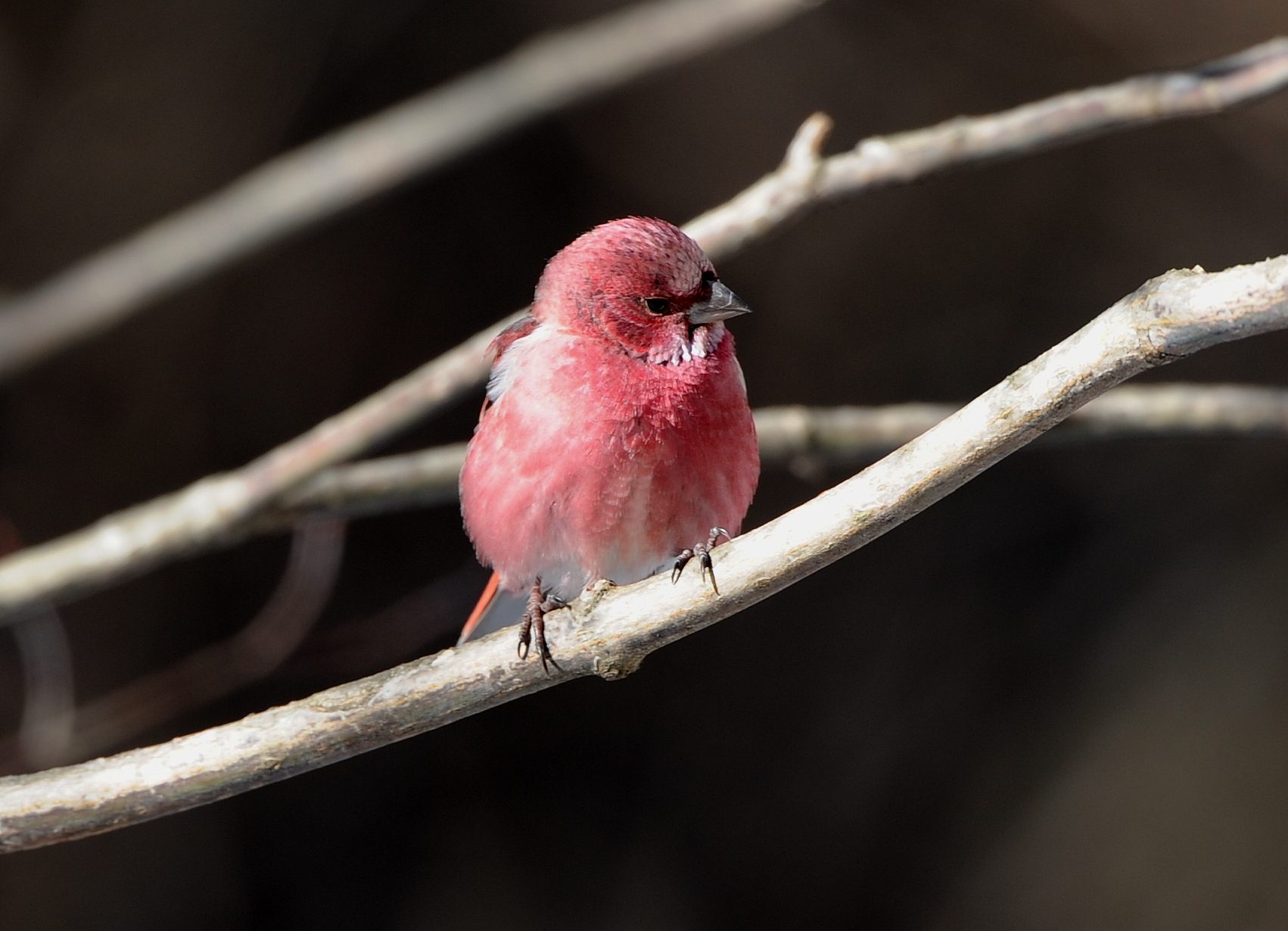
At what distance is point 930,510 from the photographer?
16.8 ft

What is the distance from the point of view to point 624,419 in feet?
8.32

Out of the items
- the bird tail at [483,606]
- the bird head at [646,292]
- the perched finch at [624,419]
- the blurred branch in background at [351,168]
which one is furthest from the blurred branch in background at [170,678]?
the bird head at [646,292]

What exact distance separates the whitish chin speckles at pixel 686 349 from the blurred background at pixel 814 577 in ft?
7.42

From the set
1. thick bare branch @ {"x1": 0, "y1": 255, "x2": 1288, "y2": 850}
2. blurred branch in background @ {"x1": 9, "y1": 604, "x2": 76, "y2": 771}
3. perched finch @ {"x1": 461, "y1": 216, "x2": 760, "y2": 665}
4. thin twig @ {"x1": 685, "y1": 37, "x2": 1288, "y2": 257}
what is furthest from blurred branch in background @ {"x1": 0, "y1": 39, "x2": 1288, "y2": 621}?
thick bare branch @ {"x1": 0, "y1": 255, "x2": 1288, "y2": 850}

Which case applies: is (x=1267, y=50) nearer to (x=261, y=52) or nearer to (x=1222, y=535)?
(x=1222, y=535)

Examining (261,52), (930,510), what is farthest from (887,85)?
(261,52)

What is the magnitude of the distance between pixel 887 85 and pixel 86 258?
3468 mm

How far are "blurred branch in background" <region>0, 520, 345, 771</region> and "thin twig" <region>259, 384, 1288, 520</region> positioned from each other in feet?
1.48

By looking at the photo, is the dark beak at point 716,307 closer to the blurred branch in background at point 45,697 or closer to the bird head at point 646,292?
the bird head at point 646,292

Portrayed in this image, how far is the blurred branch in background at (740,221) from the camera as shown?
3.11m

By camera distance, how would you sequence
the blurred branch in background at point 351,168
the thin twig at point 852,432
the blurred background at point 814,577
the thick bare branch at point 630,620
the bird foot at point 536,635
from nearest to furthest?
1. the thick bare branch at point 630,620
2. the bird foot at point 536,635
3. the thin twig at point 852,432
4. the blurred branch in background at point 351,168
5. the blurred background at point 814,577

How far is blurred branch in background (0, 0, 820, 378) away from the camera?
467 centimetres

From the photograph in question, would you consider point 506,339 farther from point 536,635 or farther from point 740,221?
point 536,635

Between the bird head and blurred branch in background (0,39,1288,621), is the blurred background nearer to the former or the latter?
blurred branch in background (0,39,1288,621)
